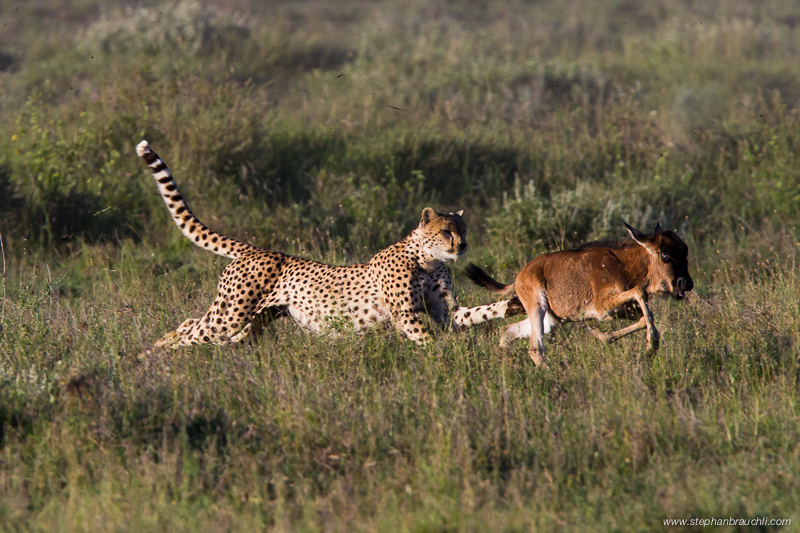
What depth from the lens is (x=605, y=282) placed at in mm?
4902

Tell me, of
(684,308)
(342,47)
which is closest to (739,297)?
(684,308)

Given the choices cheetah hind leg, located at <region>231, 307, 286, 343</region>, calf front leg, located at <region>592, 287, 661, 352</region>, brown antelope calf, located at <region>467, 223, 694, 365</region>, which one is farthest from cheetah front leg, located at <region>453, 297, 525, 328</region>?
cheetah hind leg, located at <region>231, 307, 286, 343</region>

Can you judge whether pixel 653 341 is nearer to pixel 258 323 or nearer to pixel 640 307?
pixel 640 307

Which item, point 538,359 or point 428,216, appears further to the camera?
point 428,216

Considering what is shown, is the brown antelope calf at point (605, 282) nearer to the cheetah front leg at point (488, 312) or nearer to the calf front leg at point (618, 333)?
the calf front leg at point (618, 333)

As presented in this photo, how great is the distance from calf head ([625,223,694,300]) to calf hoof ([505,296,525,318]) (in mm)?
993

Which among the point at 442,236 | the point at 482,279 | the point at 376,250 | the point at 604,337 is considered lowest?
the point at 376,250

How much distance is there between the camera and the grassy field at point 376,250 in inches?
144

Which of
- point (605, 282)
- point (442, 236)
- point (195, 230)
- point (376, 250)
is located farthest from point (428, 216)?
point (376, 250)

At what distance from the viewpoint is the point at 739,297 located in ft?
21.1

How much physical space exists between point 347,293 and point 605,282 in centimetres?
168

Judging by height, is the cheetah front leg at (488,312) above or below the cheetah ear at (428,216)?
below

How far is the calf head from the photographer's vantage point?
470 centimetres

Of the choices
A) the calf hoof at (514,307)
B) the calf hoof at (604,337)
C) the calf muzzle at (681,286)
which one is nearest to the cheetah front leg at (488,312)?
the calf hoof at (514,307)
